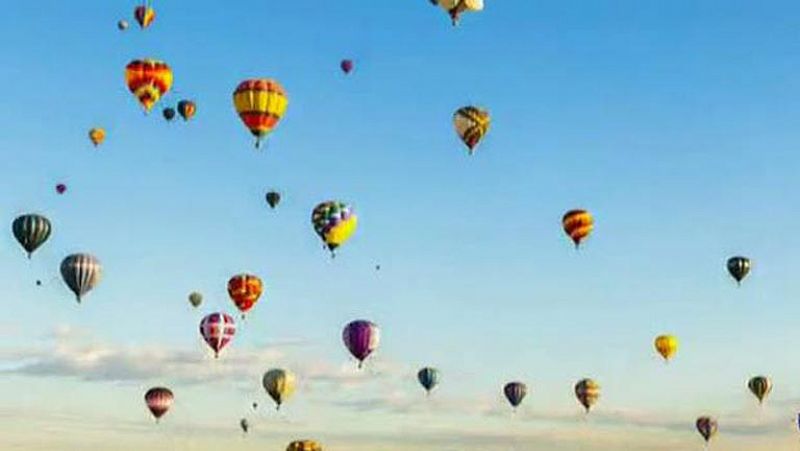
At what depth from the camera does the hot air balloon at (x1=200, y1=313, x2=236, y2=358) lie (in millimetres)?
97750

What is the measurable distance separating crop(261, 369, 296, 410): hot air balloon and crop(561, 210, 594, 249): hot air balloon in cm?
2331

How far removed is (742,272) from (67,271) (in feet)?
160

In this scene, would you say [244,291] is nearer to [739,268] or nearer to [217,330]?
[217,330]

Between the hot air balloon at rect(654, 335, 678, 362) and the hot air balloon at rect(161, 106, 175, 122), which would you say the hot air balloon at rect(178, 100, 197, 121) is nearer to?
the hot air balloon at rect(161, 106, 175, 122)

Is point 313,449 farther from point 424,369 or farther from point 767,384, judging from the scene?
point 767,384

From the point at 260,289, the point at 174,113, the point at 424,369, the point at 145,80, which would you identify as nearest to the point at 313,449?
the point at 424,369

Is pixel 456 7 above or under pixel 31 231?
above

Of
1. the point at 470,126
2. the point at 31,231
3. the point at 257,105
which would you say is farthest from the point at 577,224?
the point at 31,231

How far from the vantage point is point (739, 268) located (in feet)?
355

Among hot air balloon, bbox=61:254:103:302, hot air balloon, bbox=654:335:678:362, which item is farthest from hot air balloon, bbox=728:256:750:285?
hot air balloon, bbox=61:254:103:302

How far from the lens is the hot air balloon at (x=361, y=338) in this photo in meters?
94.4

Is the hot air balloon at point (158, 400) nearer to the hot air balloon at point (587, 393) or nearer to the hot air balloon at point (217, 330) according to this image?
the hot air balloon at point (217, 330)

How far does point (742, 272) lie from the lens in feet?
354

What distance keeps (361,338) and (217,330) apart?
10280 mm
